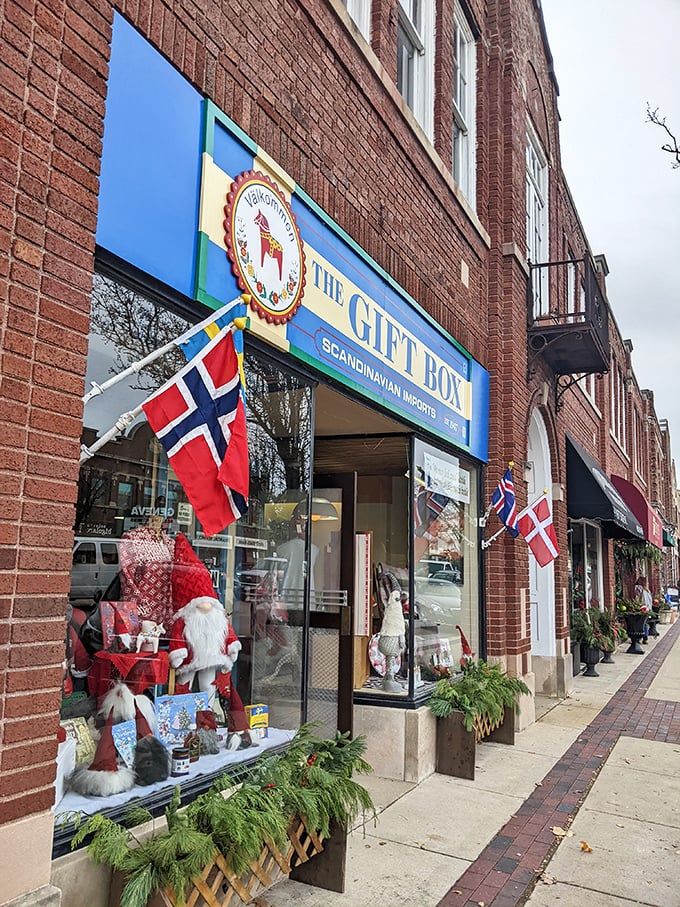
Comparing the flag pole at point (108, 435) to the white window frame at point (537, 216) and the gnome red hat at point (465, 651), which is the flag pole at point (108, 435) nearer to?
the gnome red hat at point (465, 651)

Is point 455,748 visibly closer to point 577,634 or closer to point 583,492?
point 577,634

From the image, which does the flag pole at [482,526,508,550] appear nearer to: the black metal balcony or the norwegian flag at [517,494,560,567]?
the norwegian flag at [517,494,560,567]

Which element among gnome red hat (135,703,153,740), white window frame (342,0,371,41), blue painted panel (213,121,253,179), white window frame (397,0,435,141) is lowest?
gnome red hat (135,703,153,740)

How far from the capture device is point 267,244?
468 cm

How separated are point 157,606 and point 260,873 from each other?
4.75ft

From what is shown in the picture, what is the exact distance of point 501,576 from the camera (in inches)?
360

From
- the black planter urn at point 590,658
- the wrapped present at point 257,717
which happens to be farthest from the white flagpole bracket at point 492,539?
the black planter urn at point 590,658

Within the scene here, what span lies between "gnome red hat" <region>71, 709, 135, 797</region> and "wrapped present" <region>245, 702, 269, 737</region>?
1122mm

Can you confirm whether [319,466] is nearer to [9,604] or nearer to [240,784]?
[240,784]

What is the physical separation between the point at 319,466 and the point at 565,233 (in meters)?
9.07

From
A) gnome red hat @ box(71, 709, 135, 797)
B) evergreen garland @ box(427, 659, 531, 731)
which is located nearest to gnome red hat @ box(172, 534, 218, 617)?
gnome red hat @ box(71, 709, 135, 797)

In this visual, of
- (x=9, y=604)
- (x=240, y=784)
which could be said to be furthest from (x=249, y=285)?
(x=240, y=784)

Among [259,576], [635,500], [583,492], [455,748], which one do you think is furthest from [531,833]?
[635,500]

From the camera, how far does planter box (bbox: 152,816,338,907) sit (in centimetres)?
323
